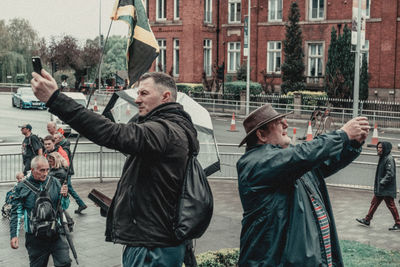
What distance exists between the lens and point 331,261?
3340mm

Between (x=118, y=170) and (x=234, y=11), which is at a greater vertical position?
(x=234, y=11)

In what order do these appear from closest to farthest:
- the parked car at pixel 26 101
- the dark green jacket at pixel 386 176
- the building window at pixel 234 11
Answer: the dark green jacket at pixel 386 176, the parked car at pixel 26 101, the building window at pixel 234 11

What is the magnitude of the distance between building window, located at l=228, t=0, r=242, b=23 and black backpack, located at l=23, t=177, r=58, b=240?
38600 millimetres

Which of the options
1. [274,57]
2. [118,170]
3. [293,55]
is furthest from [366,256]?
[274,57]

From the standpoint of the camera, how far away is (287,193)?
3289 millimetres

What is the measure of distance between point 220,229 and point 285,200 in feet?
20.2

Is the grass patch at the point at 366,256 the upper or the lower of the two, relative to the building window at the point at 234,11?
lower

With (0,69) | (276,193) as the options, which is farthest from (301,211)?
(0,69)

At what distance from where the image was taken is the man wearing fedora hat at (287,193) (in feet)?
10.3

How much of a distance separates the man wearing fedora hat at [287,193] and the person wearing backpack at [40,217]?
274 cm

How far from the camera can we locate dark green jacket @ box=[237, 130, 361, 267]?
10.3 ft

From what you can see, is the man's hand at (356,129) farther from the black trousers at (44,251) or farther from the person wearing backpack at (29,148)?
the person wearing backpack at (29,148)

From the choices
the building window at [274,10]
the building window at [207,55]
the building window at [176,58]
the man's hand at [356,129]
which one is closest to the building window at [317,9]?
the building window at [274,10]

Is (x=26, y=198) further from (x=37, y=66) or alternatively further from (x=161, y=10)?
(x=161, y=10)
